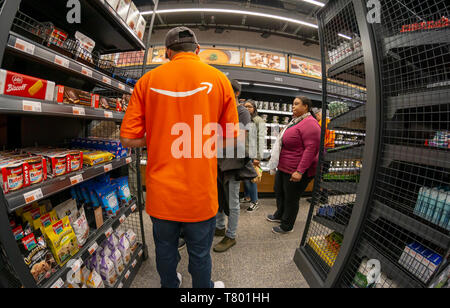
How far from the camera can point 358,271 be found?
1270mm

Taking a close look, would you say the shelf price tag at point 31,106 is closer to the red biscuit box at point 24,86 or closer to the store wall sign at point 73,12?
the red biscuit box at point 24,86

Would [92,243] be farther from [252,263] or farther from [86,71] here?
[252,263]

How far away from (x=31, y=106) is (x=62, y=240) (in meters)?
0.76

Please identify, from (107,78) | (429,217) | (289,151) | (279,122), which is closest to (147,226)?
(107,78)

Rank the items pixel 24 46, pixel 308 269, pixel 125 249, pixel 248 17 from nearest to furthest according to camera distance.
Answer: pixel 24 46, pixel 125 249, pixel 308 269, pixel 248 17

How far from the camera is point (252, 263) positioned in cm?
186

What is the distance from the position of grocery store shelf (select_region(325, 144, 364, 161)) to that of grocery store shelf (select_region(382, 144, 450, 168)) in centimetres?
22

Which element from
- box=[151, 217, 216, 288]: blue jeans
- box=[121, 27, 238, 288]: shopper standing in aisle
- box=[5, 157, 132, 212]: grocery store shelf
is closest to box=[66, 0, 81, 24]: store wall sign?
box=[121, 27, 238, 288]: shopper standing in aisle

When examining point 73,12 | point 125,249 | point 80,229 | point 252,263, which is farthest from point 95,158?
point 252,263

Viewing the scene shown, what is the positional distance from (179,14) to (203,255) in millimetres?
7416

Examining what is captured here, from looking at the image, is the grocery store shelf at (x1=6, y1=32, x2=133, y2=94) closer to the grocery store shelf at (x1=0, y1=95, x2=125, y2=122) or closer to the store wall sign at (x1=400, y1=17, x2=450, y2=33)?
the grocery store shelf at (x1=0, y1=95, x2=125, y2=122)
